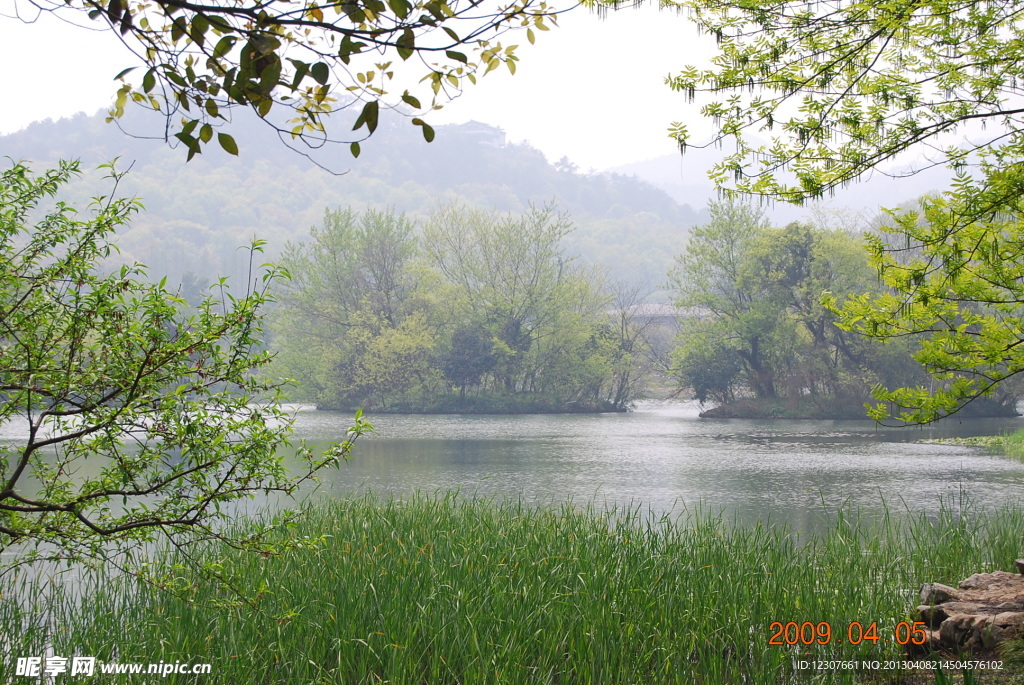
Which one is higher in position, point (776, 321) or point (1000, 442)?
point (776, 321)

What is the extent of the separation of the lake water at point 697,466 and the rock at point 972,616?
7.81ft

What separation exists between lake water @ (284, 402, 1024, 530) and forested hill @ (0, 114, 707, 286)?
36.2 m

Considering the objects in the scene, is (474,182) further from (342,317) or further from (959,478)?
(959,478)

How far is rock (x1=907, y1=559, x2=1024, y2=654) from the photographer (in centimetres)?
394

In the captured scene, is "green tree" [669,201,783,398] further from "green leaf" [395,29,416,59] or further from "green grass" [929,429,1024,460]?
"green leaf" [395,29,416,59]

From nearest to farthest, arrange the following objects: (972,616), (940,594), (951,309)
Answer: (972,616) < (940,594) < (951,309)

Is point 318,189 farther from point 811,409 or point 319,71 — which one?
point 319,71

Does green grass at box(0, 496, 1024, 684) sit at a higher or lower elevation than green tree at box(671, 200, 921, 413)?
lower

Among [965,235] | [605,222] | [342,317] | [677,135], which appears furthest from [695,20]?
[605,222]

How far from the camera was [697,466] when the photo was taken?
53.3ft

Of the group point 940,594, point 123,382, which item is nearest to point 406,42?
point 123,382

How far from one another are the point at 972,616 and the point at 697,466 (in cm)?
1231

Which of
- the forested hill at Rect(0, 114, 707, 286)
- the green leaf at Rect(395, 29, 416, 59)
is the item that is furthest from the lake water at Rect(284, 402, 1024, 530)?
the forested hill at Rect(0, 114, 707, 286)

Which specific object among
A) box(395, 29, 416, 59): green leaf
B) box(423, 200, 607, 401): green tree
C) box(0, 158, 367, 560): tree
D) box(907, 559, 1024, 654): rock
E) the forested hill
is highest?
the forested hill
